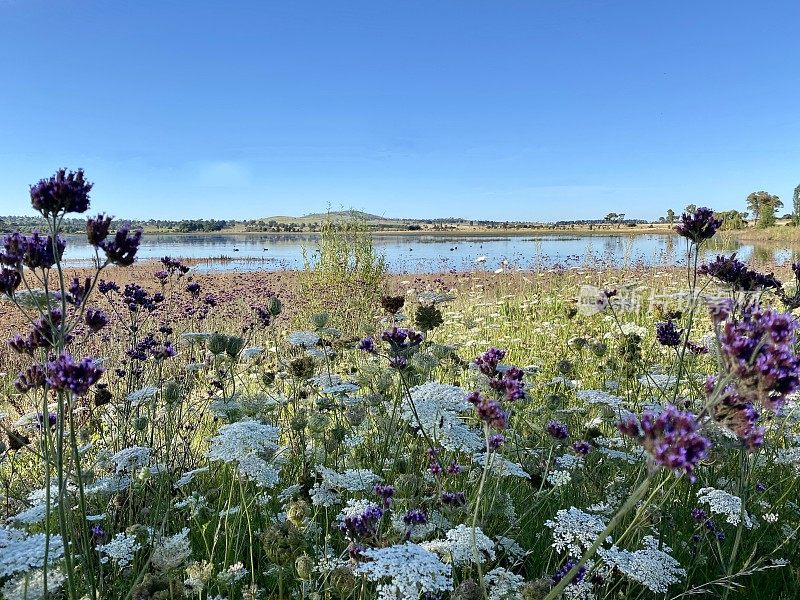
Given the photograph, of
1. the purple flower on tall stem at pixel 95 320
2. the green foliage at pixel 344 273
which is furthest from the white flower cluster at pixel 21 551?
the green foliage at pixel 344 273

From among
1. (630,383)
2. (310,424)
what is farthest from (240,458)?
(630,383)

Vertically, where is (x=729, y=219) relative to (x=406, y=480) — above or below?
above

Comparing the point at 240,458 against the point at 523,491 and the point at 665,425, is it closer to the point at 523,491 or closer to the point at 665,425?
the point at 665,425

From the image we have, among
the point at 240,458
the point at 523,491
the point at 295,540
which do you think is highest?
the point at 240,458

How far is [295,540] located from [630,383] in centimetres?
394

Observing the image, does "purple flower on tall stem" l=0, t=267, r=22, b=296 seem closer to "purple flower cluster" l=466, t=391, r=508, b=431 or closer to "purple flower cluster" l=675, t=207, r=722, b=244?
"purple flower cluster" l=466, t=391, r=508, b=431

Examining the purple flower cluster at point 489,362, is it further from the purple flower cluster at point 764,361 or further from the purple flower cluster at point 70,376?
the purple flower cluster at point 70,376

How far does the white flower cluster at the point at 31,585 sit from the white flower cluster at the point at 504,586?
4.57 ft

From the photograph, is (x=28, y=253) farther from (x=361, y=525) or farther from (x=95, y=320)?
(x=361, y=525)

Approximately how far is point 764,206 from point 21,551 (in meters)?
81.5

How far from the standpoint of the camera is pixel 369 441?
3654 mm

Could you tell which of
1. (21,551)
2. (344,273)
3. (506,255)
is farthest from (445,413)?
(506,255)

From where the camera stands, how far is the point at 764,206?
65.9m

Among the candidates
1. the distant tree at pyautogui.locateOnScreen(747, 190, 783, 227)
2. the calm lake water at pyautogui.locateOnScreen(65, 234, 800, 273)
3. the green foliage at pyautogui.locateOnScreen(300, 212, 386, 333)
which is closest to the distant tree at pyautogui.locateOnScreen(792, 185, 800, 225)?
the distant tree at pyautogui.locateOnScreen(747, 190, 783, 227)
